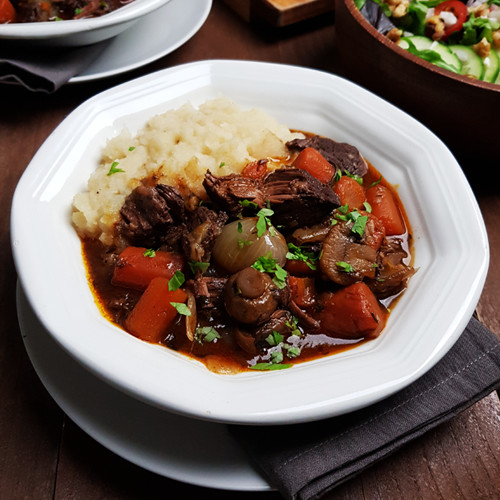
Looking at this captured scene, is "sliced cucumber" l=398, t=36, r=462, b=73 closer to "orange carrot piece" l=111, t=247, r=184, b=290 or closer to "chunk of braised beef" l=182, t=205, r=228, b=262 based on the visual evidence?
"chunk of braised beef" l=182, t=205, r=228, b=262

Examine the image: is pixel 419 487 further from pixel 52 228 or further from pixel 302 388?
pixel 52 228

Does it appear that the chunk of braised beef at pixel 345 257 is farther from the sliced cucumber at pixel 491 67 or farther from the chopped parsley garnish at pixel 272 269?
the sliced cucumber at pixel 491 67

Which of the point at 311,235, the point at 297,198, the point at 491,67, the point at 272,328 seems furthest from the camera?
the point at 491,67

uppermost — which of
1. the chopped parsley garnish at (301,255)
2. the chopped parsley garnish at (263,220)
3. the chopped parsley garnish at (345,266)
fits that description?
the chopped parsley garnish at (263,220)

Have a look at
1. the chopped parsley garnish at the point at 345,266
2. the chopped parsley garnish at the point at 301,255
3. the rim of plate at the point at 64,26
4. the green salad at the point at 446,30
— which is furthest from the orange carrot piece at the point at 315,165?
the rim of plate at the point at 64,26

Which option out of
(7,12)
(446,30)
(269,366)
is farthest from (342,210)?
(7,12)

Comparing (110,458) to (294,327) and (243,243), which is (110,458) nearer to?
(294,327)
